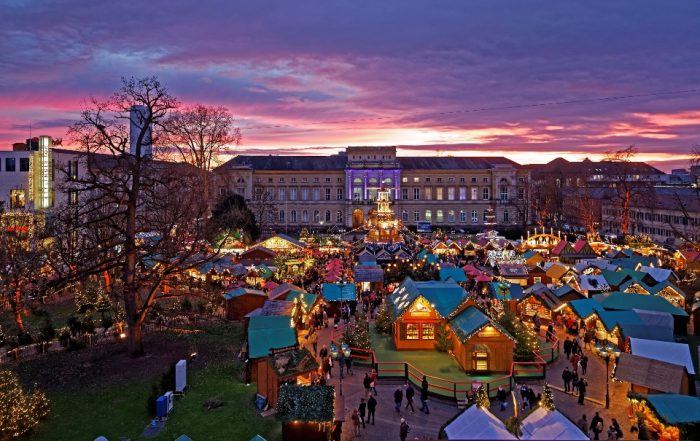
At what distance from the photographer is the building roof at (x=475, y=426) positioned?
838 centimetres

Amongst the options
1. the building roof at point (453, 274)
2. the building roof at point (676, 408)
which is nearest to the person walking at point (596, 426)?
the building roof at point (676, 408)

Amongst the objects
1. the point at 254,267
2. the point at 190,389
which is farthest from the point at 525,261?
the point at 190,389

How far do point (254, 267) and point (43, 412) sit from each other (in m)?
18.7

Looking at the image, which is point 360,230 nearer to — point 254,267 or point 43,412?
point 254,267

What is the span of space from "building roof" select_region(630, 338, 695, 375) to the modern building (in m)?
54.0

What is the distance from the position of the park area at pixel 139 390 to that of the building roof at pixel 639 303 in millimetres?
13992

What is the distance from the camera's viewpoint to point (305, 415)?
10.8m

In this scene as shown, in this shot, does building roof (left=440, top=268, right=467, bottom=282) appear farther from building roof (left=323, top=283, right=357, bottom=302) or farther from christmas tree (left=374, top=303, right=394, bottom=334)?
christmas tree (left=374, top=303, right=394, bottom=334)

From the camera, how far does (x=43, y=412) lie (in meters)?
12.1

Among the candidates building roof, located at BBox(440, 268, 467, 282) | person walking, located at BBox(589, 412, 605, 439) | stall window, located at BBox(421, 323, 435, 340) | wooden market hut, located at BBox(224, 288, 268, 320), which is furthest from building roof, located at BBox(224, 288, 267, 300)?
person walking, located at BBox(589, 412, 605, 439)

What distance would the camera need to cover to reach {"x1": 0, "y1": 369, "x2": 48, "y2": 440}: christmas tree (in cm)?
1071

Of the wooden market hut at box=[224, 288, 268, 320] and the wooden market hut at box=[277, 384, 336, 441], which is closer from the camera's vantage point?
the wooden market hut at box=[277, 384, 336, 441]

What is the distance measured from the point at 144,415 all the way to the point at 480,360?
9265mm

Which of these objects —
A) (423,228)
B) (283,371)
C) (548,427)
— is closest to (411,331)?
(283,371)
